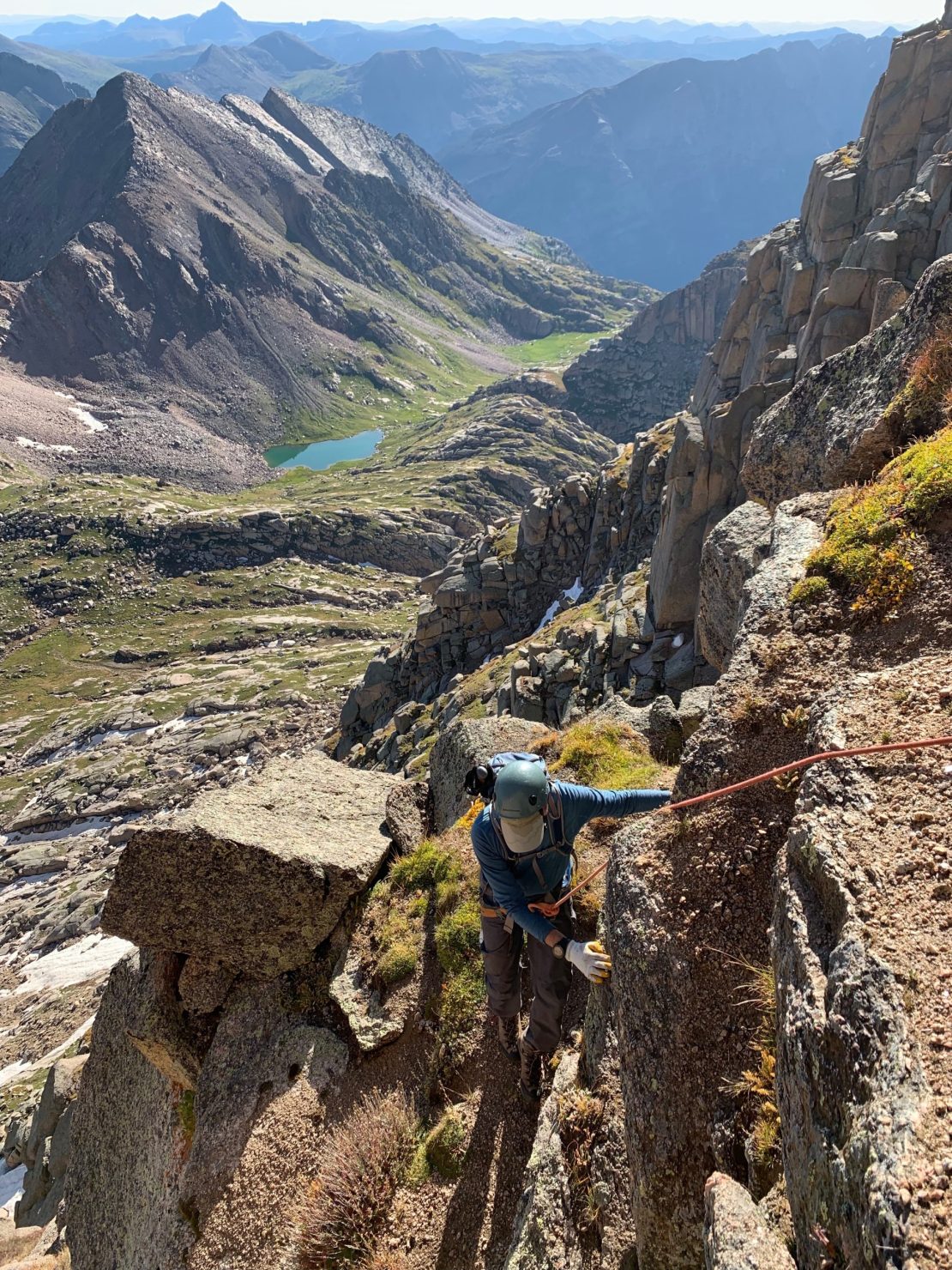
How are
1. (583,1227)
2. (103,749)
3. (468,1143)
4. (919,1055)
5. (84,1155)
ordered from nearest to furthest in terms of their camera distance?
1. (919,1055)
2. (583,1227)
3. (468,1143)
4. (84,1155)
5. (103,749)

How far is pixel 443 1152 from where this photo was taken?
36.5ft

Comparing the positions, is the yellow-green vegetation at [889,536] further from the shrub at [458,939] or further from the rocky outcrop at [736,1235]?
the shrub at [458,939]

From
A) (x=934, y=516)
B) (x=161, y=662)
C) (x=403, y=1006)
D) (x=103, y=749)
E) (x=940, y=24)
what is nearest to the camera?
(x=934, y=516)

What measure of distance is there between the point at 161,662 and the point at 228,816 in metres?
126

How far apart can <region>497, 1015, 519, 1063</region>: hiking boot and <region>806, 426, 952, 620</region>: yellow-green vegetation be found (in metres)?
7.99

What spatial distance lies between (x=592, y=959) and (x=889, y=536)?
22.4ft

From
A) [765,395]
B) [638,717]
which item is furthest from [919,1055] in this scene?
[765,395]

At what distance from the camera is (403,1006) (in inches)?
551

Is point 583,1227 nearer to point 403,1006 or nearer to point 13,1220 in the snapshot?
point 403,1006

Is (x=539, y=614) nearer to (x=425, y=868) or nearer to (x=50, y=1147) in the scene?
(x=50, y=1147)

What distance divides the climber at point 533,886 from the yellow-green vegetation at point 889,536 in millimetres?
3792

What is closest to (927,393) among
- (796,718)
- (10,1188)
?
(796,718)

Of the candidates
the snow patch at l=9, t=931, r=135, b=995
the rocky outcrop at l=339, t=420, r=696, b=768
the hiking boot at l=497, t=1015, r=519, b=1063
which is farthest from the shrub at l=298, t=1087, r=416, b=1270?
the snow patch at l=9, t=931, r=135, b=995

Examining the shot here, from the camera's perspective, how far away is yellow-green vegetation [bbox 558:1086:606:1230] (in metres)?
8.47
